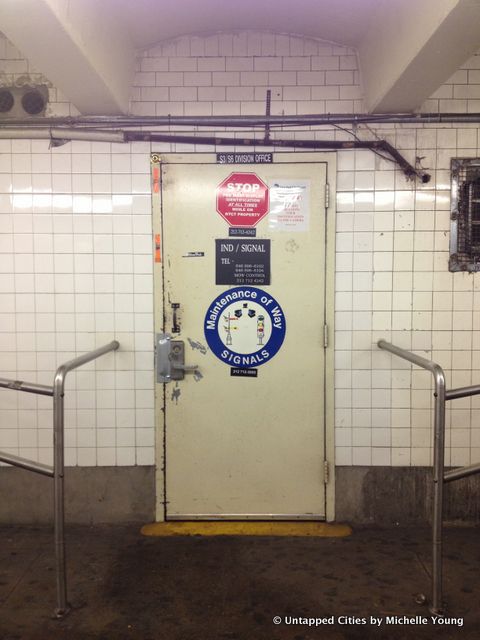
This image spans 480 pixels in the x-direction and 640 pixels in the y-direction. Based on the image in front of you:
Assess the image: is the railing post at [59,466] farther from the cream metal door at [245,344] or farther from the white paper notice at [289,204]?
the white paper notice at [289,204]

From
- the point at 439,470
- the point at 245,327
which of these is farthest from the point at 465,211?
the point at 439,470

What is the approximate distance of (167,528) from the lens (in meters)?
3.17

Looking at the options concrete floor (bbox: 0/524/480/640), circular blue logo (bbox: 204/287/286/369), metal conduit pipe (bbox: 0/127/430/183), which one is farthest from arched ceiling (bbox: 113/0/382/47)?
concrete floor (bbox: 0/524/480/640)

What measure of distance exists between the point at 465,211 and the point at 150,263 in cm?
222

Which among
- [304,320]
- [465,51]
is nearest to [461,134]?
[465,51]

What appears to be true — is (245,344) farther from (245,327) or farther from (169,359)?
(169,359)

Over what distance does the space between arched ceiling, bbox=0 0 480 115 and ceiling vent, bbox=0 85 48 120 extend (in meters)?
0.39

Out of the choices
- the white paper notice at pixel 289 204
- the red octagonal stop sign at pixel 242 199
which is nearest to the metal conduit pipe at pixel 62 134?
the red octagonal stop sign at pixel 242 199

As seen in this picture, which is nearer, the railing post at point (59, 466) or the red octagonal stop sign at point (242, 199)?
the railing post at point (59, 466)

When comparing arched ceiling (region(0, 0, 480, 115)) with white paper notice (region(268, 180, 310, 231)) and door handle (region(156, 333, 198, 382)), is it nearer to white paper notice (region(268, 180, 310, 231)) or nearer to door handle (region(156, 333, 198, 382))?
white paper notice (region(268, 180, 310, 231))

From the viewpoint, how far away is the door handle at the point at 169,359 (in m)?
3.18

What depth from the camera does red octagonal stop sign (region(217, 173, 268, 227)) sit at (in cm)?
315

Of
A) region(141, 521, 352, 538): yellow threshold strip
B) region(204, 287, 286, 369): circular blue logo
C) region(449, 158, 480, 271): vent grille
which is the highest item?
region(449, 158, 480, 271): vent grille

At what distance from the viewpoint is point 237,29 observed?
3.13 meters
